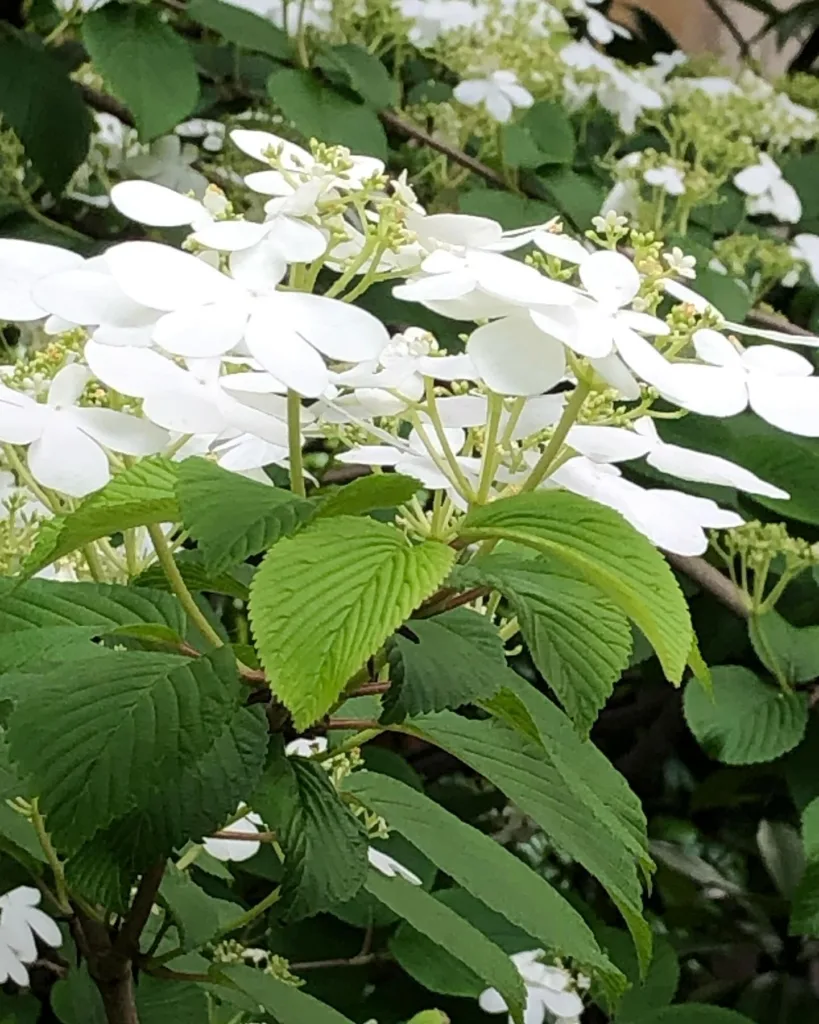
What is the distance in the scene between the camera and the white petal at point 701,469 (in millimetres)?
330

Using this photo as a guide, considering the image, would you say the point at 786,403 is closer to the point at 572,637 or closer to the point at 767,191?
the point at 572,637

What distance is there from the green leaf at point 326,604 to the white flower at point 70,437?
0.06 m

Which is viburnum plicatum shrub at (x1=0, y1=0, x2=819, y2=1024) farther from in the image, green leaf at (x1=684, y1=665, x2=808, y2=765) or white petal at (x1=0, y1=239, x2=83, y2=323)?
green leaf at (x1=684, y1=665, x2=808, y2=765)

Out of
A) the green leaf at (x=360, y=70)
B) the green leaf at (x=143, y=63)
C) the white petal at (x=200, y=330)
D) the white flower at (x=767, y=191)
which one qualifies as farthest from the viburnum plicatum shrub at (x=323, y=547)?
the white flower at (x=767, y=191)

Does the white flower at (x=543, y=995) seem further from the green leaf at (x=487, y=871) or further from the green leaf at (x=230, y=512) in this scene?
the green leaf at (x=230, y=512)

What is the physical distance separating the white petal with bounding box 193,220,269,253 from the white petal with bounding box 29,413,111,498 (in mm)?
61

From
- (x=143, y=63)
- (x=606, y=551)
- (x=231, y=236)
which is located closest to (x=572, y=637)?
(x=606, y=551)

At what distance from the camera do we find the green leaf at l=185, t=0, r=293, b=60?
786 millimetres

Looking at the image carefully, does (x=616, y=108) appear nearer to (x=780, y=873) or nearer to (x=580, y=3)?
(x=580, y=3)

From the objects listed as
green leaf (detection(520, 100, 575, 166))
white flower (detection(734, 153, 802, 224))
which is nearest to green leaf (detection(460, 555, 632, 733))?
green leaf (detection(520, 100, 575, 166))

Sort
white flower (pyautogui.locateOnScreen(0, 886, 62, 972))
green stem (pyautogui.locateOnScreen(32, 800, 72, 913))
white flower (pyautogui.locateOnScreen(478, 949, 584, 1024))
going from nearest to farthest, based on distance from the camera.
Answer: green stem (pyautogui.locateOnScreen(32, 800, 72, 913)) → white flower (pyautogui.locateOnScreen(0, 886, 62, 972)) → white flower (pyautogui.locateOnScreen(478, 949, 584, 1024))

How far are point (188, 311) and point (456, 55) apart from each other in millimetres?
778

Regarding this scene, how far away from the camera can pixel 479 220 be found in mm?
320

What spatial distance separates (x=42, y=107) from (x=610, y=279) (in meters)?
0.60
